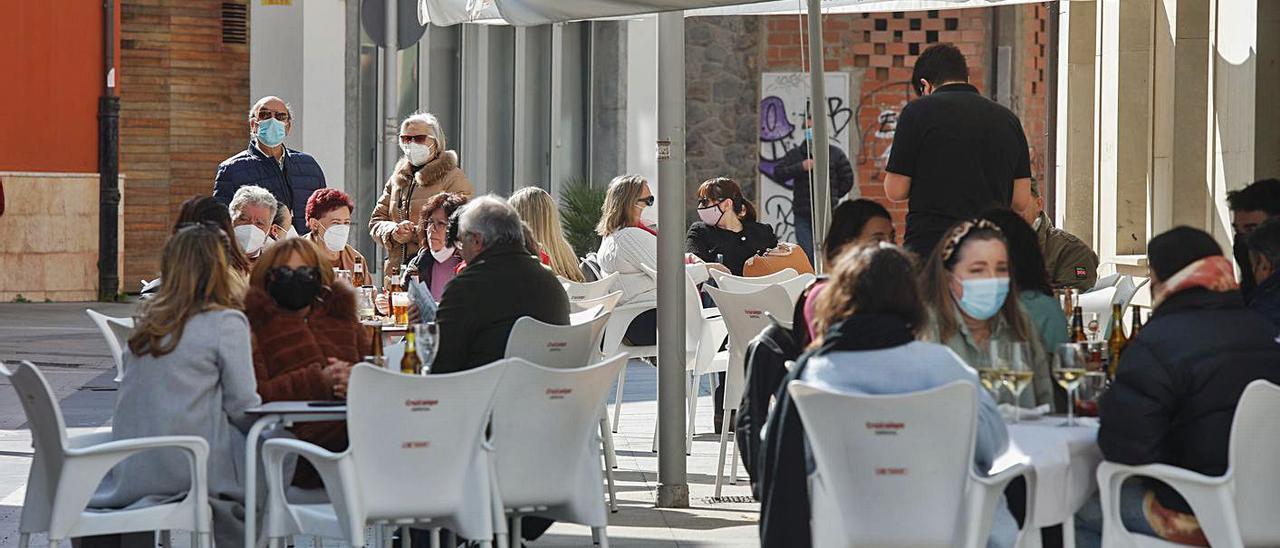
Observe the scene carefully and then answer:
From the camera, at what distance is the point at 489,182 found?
62.6 feet

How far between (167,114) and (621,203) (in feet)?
37.7

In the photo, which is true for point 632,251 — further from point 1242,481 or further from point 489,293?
point 1242,481

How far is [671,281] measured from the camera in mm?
7957

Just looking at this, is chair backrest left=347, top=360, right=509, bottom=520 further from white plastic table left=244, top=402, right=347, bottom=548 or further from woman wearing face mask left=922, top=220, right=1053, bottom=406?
woman wearing face mask left=922, top=220, right=1053, bottom=406

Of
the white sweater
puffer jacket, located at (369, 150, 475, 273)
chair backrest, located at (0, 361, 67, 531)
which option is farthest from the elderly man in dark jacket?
puffer jacket, located at (369, 150, 475, 273)

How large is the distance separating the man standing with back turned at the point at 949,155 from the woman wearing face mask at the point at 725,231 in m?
4.07

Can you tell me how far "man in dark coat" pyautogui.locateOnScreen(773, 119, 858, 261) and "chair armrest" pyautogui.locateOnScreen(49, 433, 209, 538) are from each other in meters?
10.5

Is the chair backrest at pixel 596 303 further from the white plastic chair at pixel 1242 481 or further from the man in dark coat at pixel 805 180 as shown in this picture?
the man in dark coat at pixel 805 180

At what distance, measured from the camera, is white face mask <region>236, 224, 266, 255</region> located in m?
8.35

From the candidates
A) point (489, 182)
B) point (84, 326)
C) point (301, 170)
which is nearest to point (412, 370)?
point (301, 170)

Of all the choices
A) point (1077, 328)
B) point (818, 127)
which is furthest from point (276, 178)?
point (1077, 328)

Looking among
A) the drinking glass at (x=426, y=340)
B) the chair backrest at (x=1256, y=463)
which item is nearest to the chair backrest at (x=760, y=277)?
the drinking glass at (x=426, y=340)

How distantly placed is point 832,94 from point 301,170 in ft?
34.5

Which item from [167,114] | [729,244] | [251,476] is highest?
[167,114]
